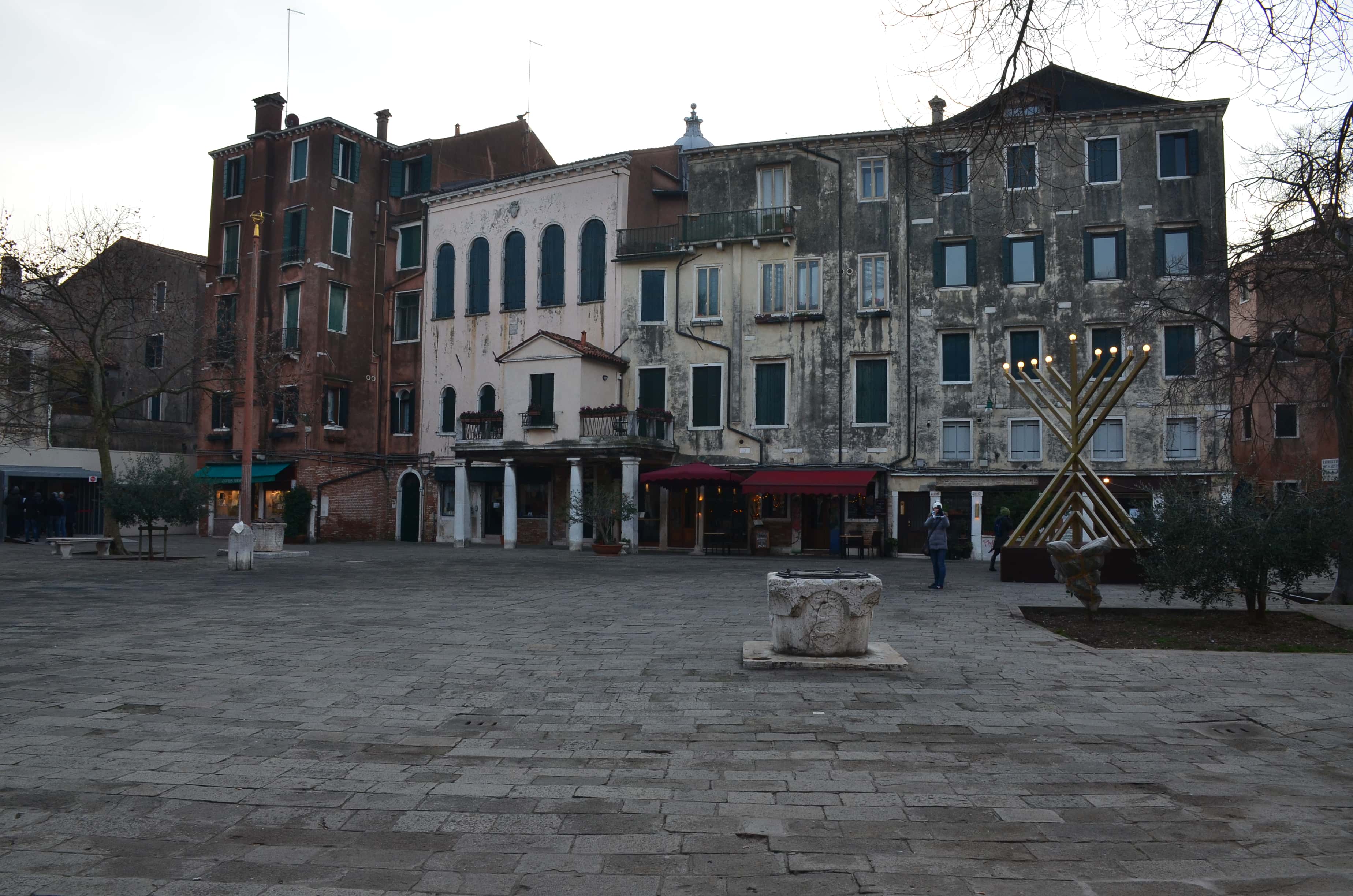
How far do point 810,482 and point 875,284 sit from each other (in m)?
6.95

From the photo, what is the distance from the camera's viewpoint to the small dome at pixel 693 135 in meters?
45.5

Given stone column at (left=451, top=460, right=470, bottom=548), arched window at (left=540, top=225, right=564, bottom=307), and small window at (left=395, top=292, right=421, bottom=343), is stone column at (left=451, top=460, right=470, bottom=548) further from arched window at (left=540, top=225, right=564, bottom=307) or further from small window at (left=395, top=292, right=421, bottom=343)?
arched window at (left=540, top=225, right=564, bottom=307)

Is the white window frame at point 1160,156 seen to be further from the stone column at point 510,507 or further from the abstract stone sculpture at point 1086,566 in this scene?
the stone column at point 510,507

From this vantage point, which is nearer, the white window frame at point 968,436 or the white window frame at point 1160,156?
the white window frame at point 1160,156

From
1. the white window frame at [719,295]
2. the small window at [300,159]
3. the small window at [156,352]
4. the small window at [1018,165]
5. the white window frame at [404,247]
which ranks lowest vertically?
the small window at [1018,165]

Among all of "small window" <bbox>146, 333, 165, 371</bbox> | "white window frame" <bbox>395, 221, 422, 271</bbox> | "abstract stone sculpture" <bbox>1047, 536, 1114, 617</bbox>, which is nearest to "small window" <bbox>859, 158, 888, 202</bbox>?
"white window frame" <bbox>395, 221, 422, 271</bbox>

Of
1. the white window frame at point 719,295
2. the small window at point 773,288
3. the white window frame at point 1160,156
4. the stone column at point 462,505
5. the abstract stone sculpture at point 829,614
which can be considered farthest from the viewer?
the stone column at point 462,505

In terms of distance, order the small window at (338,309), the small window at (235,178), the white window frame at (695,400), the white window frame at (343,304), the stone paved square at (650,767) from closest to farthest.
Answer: the stone paved square at (650,767), the white window frame at (695,400), the white window frame at (343,304), the small window at (338,309), the small window at (235,178)

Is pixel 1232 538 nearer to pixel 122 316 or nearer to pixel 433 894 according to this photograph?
pixel 433 894

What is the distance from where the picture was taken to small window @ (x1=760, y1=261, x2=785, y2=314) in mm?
31547

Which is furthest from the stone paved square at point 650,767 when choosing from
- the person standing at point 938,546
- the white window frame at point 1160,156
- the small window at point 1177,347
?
the white window frame at point 1160,156

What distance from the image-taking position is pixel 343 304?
3719 centimetres

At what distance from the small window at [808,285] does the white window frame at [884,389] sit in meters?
2.22

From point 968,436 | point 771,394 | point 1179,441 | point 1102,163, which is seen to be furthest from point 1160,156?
point 771,394
